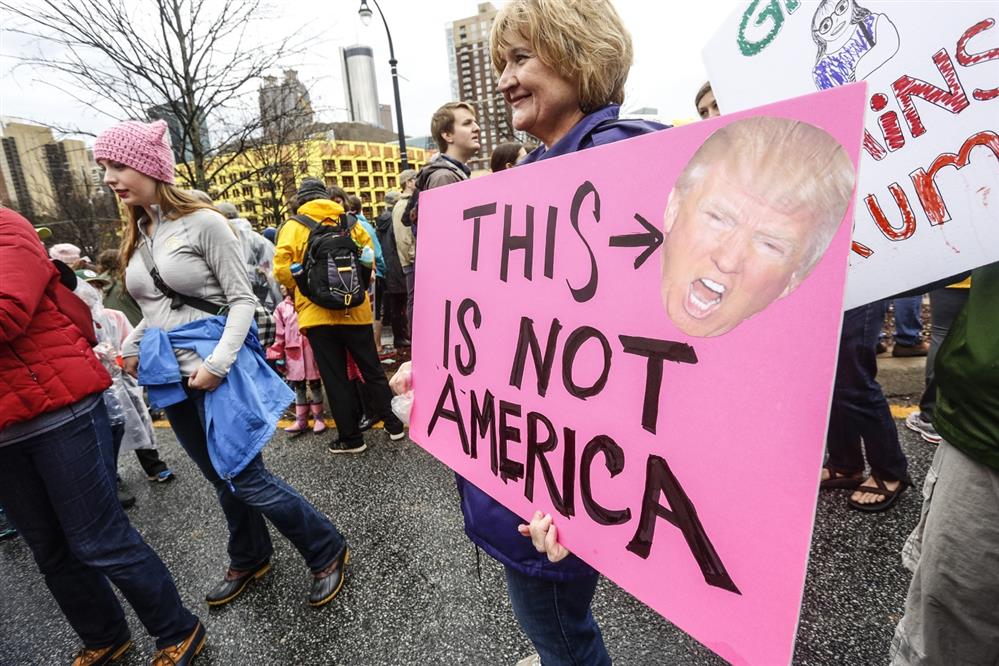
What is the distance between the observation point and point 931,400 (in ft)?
8.14

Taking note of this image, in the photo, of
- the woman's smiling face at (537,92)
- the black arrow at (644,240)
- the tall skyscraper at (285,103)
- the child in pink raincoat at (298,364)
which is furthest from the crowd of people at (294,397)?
the tall skyscraper at (285,103)

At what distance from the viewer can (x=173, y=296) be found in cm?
197

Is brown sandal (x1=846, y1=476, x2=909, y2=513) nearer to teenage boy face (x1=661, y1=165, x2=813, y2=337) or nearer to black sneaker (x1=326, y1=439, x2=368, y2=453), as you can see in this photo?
teenage boy face (x1=661, y1=165, x2=813, y2=337)

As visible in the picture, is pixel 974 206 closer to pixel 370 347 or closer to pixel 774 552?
pixel 774 552

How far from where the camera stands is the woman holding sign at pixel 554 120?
1015 mm

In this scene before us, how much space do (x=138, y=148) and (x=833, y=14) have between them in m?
2.20

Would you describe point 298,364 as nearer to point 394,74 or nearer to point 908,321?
point 908,321

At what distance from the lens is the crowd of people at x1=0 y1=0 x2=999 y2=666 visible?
1.02 metres

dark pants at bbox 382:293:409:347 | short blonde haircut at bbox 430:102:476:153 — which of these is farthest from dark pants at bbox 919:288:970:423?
dark pants at bbox 382:293:409:347

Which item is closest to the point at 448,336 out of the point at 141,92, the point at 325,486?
the point at 325,486

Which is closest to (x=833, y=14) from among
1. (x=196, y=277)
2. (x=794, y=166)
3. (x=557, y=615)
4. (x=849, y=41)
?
(x=849, y=41)

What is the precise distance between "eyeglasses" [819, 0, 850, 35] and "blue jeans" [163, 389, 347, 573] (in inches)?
89.4

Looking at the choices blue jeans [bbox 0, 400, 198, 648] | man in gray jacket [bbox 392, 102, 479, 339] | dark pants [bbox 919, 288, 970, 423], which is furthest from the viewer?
man in gray jacket [bbox 392, 102, 479, 339]

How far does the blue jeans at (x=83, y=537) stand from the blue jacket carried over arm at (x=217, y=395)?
0.83 feet
